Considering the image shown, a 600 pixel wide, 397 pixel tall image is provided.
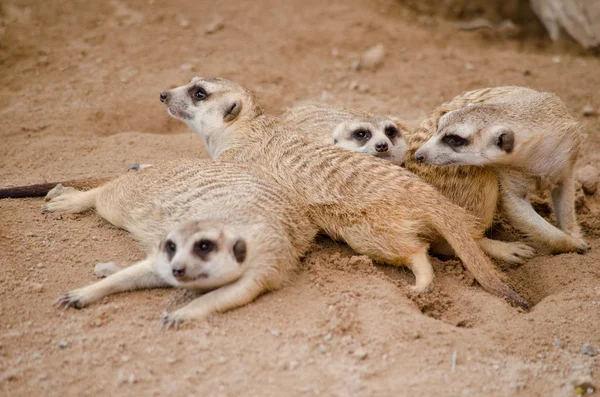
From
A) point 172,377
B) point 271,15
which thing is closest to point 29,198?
point 172,377

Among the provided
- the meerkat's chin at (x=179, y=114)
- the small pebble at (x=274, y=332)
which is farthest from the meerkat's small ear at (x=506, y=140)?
the meerkat's chin at (x=179, y=114)

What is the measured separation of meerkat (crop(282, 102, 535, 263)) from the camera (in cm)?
332

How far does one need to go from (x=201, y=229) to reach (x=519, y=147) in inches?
63.3

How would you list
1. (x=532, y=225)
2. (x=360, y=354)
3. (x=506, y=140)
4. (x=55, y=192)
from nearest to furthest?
1. (x=360, y=354)
2. (x=506, y=140)
3. (x=532, y=225)
4. (x=55, y=192)

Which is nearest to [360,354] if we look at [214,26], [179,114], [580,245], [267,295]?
[267,295]

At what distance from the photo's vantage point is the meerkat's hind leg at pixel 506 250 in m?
3.32

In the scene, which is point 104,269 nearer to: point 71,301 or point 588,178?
point 71,301

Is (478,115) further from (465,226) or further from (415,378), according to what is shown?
(415,378)

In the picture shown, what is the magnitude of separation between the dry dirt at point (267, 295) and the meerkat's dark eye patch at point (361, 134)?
0.75m

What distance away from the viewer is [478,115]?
322 centimetres

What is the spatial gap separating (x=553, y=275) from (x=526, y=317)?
0.55 meters

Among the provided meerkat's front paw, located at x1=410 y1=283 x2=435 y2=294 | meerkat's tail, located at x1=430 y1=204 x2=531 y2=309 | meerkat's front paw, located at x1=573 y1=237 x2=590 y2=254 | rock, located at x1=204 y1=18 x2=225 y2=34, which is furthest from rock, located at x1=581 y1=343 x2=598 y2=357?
rock, located at x1=204 y1=18 x2=225 y2=34

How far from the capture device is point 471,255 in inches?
115

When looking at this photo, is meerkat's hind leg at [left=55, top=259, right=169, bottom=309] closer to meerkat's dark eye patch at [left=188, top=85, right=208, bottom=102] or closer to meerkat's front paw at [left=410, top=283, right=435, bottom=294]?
meerkat's front paw at [left=410, top=283, right=435, bottom=294]
